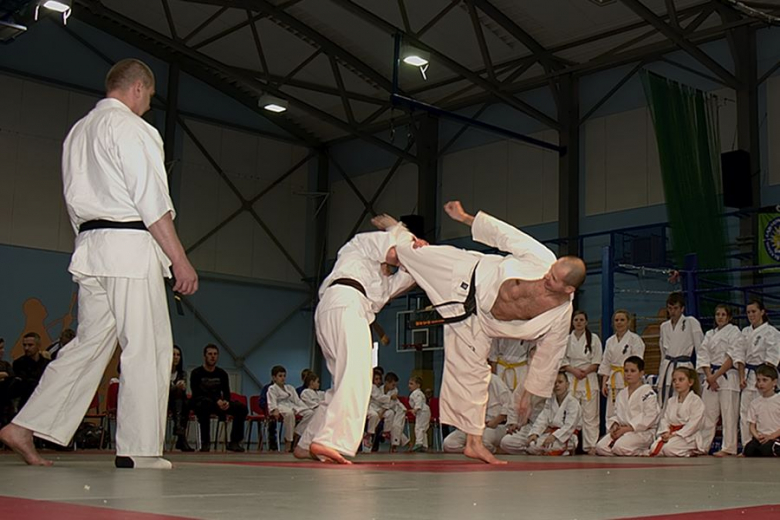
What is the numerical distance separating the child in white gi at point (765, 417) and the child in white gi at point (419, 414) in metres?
5.30

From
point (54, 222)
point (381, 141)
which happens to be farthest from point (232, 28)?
point (54, 222)

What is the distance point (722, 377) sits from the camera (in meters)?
8.81

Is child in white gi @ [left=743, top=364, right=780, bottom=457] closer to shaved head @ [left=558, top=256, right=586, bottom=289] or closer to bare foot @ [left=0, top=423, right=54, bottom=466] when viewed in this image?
shaved head @ [left=558, top=256, right=586, bottom=289]

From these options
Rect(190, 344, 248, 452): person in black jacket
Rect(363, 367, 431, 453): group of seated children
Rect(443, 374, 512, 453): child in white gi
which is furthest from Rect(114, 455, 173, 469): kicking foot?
Rect(363, 367, 431, 453): group of seated children

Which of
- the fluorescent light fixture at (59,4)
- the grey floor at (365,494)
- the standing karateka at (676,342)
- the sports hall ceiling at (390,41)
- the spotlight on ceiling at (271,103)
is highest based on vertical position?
the sports hall ceiling at (390,41)

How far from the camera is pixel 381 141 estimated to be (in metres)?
16.8

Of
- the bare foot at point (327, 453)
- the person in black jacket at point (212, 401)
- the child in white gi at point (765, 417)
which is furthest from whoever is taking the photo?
the person in black jacket at point (212, 401)

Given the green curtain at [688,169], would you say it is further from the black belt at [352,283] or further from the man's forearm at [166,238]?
the man's forearm at [166,238]

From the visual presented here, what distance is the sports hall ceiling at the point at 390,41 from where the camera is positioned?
43.0 ft

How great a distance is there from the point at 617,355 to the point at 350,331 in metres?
5.55

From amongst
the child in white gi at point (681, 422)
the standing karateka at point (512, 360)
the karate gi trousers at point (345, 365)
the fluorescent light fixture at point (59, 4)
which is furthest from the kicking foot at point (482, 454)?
the fluorescent light fixture at point (59, 4)

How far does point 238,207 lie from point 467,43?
5.82 metres

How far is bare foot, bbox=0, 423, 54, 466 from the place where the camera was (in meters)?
3.22

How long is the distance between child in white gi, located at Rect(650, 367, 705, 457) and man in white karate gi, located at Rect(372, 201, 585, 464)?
396 cm
